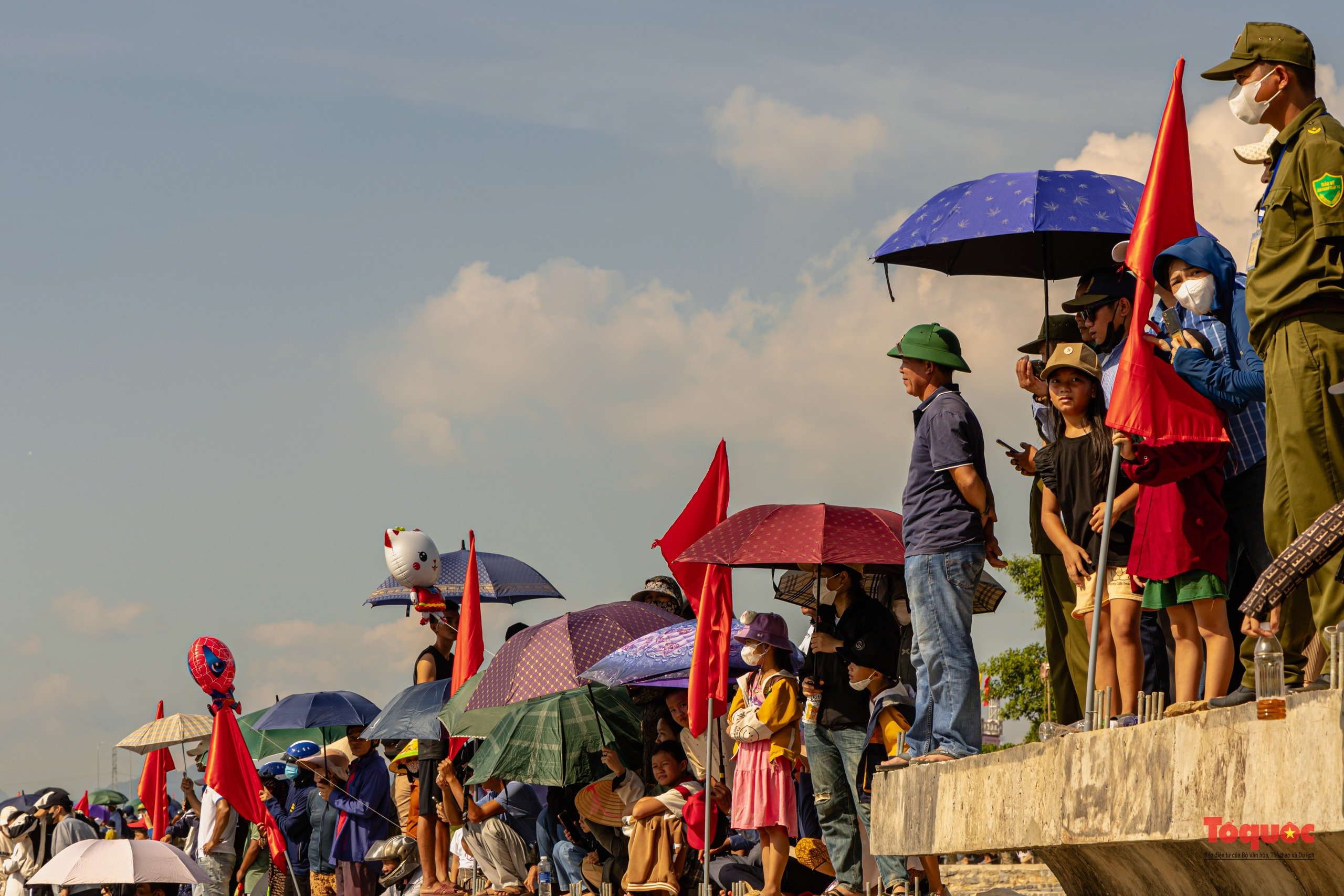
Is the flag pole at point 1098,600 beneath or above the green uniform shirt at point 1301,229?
beneath

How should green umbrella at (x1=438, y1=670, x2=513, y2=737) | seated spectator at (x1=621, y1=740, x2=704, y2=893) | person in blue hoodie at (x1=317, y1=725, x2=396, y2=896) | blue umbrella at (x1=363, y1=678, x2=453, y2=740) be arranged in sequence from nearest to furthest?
1. seated spectator at (x1=621, y1=740, x2=704, y2=893)
2. green umbrella at (x1=438, y1=670, x2=513, y2=737)
3. blue umbrella at (x1=363, y1=678, x2=453, y2=740)
4. person in blue hoodie at (x1=317, y1=725, x2=396, y2=896)

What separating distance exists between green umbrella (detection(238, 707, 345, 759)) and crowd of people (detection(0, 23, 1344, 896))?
591 cm

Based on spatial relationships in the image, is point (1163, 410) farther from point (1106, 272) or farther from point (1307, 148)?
point (1106, 272)

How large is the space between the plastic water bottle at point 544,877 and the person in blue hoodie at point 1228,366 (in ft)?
24.1

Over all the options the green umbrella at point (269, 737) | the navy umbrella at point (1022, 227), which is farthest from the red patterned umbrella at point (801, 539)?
the green umbrella at point (269, 737)

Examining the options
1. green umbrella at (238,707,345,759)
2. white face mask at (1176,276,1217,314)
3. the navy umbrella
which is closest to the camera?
white face mask at (1176,276,1217,314)

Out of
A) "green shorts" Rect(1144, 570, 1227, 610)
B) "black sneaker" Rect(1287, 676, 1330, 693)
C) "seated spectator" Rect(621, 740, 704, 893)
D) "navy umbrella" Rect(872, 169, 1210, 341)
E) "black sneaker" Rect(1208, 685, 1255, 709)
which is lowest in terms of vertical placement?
"seated spectator" Rect(621, 740, 704, 893)

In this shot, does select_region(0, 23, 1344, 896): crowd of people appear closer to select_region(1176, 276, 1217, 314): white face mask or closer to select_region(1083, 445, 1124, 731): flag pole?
select_region(1176, 276, 1217, 314): white face mask

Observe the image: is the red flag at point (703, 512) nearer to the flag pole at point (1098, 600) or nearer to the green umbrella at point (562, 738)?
the green umbrella at point (562, 738)

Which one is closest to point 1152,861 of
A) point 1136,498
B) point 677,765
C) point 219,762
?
point 1136,498

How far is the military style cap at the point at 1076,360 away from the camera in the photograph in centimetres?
712

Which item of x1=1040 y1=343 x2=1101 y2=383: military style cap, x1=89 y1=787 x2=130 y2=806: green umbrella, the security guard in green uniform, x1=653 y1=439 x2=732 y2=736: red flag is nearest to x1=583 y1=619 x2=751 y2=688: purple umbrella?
x1=653 y1=439 x2=732 y2=736: red flag

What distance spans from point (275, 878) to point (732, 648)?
6.95 meters

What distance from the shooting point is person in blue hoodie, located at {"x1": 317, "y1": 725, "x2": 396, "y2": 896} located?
14.8 m
